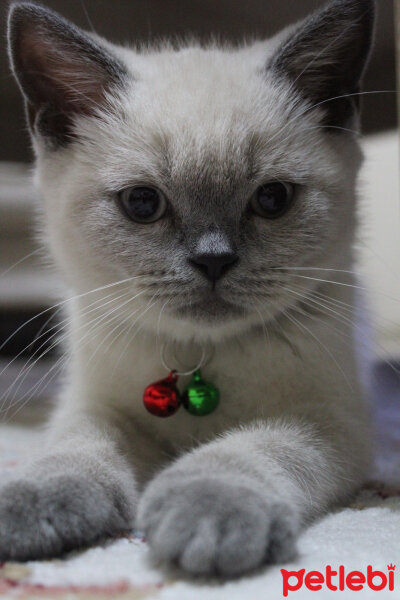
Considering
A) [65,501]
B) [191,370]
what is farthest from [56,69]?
[65,501]

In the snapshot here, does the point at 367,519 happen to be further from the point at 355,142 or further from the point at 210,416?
the point at 355,142

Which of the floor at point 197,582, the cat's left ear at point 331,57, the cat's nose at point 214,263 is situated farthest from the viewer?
the cat's left ear at point 331,57

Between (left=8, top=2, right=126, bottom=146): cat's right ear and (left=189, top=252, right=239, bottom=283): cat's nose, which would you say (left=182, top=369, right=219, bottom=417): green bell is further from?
(left=8, top=2, right=126, bottom=146): cat's right ear

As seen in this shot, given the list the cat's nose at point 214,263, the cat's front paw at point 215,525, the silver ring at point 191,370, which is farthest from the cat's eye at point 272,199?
the cat's front paw at point 215,525

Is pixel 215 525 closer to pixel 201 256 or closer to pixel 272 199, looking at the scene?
pixel 201 256

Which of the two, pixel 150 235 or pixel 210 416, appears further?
pixel 210 416

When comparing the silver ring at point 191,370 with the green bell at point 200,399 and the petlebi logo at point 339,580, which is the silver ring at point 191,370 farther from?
the petlebi logo at point 339,580

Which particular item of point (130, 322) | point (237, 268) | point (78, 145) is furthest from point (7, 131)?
point (237, 268)
